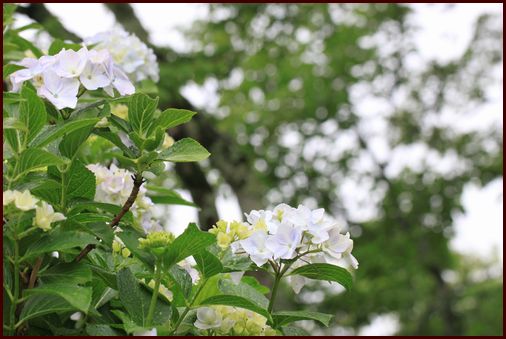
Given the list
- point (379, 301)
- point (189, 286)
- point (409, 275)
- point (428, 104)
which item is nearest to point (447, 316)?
point (409, 275)

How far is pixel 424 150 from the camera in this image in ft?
28.6

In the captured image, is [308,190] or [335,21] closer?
[308,190]

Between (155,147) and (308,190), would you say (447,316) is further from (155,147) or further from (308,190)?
(155,147)

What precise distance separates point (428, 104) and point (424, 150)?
2.26 feet

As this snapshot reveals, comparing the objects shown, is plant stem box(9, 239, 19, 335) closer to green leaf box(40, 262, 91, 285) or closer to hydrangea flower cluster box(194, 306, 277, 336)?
green leaf box(40, 262, 91, 285)

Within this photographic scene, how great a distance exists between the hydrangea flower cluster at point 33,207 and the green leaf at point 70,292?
2.7 inches

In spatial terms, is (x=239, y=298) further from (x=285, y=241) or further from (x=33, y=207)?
(x=33, y=207)

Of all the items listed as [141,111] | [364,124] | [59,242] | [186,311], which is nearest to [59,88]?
[141,111]

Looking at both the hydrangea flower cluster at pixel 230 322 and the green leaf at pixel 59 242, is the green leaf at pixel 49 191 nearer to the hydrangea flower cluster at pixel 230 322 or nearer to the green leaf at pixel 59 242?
the green leaf at pixel 59 242

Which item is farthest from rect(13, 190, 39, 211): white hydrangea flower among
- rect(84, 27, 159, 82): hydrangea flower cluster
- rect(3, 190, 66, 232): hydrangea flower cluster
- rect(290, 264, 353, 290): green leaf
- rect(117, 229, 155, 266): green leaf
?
rect(84, 27, 159, 82): hydrangea flower cluster

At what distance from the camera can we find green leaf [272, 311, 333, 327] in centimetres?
85

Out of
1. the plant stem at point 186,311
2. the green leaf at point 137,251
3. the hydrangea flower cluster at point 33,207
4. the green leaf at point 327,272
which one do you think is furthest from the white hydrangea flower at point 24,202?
the green leaf at point 327,272

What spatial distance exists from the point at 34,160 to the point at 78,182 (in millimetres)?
75

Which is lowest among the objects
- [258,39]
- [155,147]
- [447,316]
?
[155,147]
